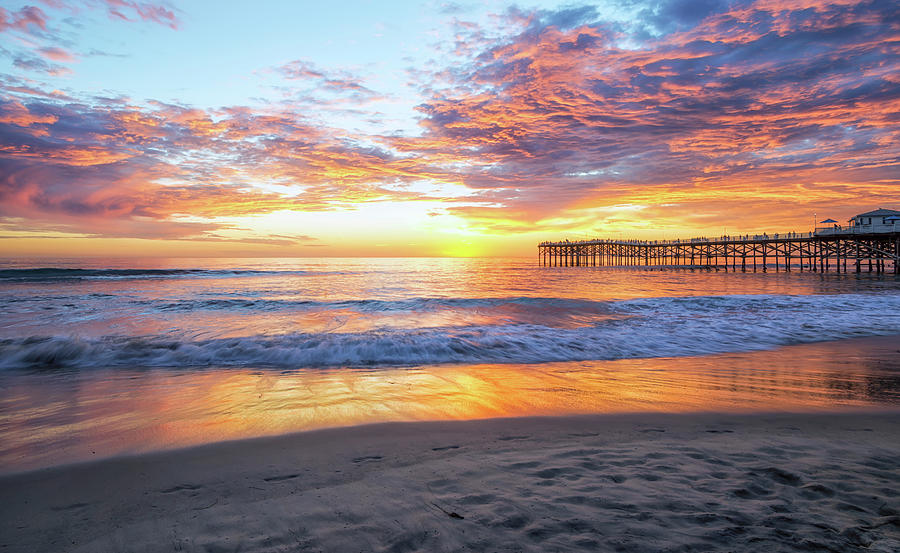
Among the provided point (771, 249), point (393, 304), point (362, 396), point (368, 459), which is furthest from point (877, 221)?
point (368, 459)

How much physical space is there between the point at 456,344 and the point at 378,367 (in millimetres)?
2712

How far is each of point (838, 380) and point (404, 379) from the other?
289 inches

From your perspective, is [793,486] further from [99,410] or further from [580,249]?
[580,249]

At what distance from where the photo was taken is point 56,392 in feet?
22.0

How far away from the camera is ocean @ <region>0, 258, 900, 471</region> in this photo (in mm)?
5254

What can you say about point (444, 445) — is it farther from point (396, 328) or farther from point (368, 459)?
point (396, 328)

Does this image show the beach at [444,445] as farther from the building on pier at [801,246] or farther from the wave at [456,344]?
the building on pier at [801,246]

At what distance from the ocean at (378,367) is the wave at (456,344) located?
69 millimetres

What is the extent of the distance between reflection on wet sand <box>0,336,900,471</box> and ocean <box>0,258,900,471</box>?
0.11 ft

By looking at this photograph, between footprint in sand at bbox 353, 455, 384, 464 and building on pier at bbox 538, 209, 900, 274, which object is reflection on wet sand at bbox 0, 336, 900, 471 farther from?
building on pier at bbox 538, 209, 900, 274

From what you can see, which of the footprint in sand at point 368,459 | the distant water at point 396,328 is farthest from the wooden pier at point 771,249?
the footprint in sand at point 368,459

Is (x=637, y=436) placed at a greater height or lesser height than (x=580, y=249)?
lesser

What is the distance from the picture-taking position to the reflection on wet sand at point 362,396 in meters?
4.74

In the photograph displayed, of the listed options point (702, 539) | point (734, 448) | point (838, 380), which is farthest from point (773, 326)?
point (702, 539)
